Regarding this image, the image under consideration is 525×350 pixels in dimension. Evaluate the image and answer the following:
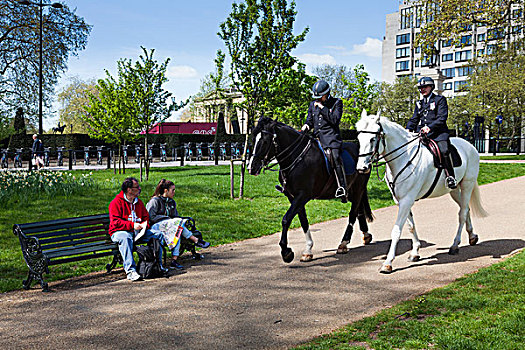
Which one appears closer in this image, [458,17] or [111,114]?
[111,114]

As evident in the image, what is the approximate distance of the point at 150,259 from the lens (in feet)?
22.7

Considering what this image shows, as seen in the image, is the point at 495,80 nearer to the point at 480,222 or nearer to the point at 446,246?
the point at 480,222

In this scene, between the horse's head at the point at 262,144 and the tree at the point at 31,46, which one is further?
the tree at the point at 31,46

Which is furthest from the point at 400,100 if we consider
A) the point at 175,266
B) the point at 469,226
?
the point at 175,266

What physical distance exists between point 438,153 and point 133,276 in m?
5.12

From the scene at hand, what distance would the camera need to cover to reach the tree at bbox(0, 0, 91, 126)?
30000mm

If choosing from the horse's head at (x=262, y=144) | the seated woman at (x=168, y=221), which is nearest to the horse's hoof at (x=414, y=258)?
the horse's head at (x=262, y=144)

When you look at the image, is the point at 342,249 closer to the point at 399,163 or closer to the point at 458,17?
the point at 399,163

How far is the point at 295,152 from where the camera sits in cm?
746

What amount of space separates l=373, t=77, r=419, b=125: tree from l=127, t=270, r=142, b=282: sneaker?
54.5m

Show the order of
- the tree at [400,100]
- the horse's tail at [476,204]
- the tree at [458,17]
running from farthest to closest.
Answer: the tree at [400,100] → the tree at [458,17] → the horse's tail at [476,204]

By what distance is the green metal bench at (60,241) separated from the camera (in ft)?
21.3

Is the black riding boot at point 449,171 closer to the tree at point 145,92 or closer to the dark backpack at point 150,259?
the dark backpack at point 150,259

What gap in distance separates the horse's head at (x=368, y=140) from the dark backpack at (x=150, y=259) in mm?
3202
